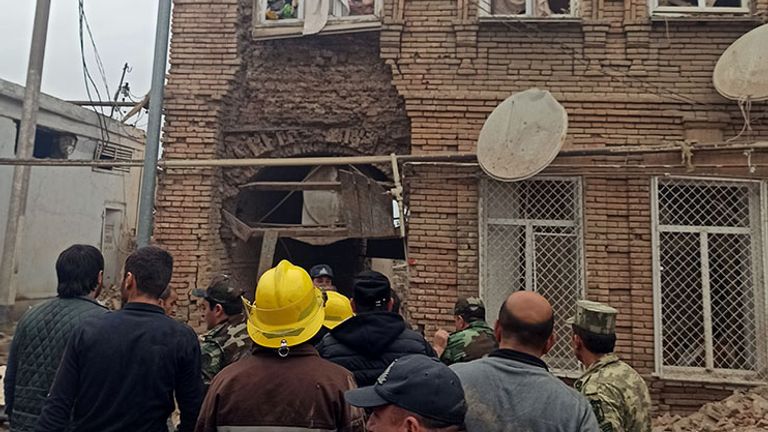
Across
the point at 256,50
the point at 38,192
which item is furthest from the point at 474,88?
the point at 38,192

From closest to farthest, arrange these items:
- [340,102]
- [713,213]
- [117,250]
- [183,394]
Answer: [183,394], [713,213], [340,102], [117,250]

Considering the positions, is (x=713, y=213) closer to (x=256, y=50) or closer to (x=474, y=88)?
(x=474, y=88)

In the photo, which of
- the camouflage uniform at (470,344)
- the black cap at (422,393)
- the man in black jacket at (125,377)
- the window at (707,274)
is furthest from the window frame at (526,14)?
the black cap at (422,393)

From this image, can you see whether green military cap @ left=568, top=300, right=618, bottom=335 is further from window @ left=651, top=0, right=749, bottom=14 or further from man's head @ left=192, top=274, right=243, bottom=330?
window @ left=651, top=0, right=749, bottom=14

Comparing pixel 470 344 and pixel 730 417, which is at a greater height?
pixel 470 344

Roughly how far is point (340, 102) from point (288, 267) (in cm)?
467

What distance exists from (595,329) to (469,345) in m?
0.98

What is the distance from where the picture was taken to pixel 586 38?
19.4ft

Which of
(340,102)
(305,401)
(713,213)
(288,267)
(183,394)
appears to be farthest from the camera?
(340,102)

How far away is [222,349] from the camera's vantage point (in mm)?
2789

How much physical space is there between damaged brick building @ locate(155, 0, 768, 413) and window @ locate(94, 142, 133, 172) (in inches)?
344

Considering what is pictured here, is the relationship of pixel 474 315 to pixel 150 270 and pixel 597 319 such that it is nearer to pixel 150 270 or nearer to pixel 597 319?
pixel 597 319

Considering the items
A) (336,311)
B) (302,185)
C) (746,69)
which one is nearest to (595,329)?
(336,311)

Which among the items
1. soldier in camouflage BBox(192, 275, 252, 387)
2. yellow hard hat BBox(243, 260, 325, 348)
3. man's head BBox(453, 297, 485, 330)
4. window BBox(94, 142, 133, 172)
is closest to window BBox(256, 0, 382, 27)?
man's head BBox(453, 297, 485, 330)
